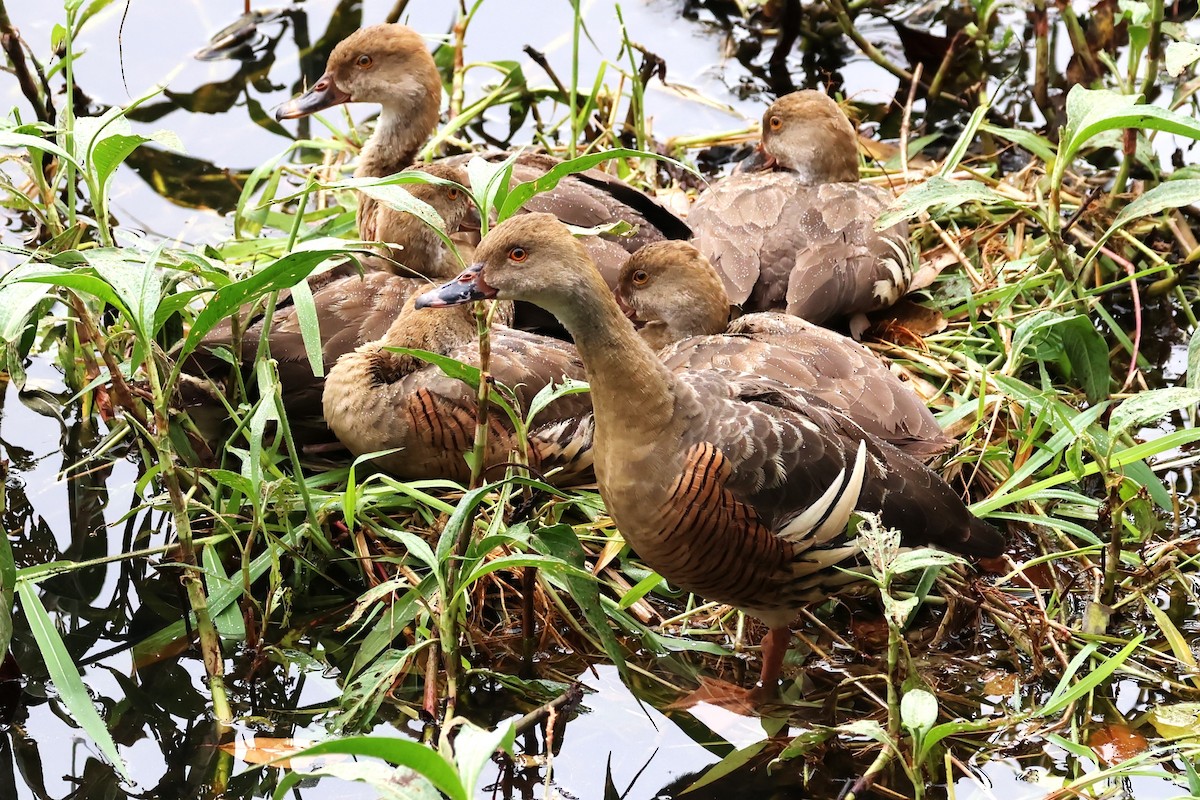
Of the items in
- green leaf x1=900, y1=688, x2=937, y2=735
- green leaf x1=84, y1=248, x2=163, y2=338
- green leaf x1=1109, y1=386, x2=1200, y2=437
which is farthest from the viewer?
green leaf x1=1109, y1=386, x2=1200, y2=437

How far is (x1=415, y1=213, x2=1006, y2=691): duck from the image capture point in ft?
10.2

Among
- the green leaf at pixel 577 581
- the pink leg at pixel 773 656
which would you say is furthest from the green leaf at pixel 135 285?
the pink leg at pixel 773 656

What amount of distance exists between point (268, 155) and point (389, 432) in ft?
6.86

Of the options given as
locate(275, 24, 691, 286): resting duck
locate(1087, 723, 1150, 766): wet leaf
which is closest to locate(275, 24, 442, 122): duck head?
locate(275, 24, 691, 286): resting duck

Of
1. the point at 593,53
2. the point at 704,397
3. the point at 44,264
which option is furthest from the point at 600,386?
the point at 593,53

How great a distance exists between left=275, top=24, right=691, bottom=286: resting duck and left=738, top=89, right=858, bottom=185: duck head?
56cm

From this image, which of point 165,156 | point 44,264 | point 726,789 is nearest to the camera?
point 44,264

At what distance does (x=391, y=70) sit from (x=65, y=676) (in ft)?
8.83

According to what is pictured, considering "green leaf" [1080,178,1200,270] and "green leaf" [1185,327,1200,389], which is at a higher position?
"green leaf" [1080,178,1200,270]

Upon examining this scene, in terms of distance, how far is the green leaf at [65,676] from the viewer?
2930 mm

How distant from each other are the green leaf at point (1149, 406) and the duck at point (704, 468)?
1.56 ft

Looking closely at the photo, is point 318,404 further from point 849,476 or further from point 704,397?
point 849,476

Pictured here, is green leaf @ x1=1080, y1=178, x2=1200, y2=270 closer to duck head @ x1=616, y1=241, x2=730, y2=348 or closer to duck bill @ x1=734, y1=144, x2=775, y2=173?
duck head @ x1=616, y1=241, x2=730, y2=348

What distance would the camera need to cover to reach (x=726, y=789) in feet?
10.4
